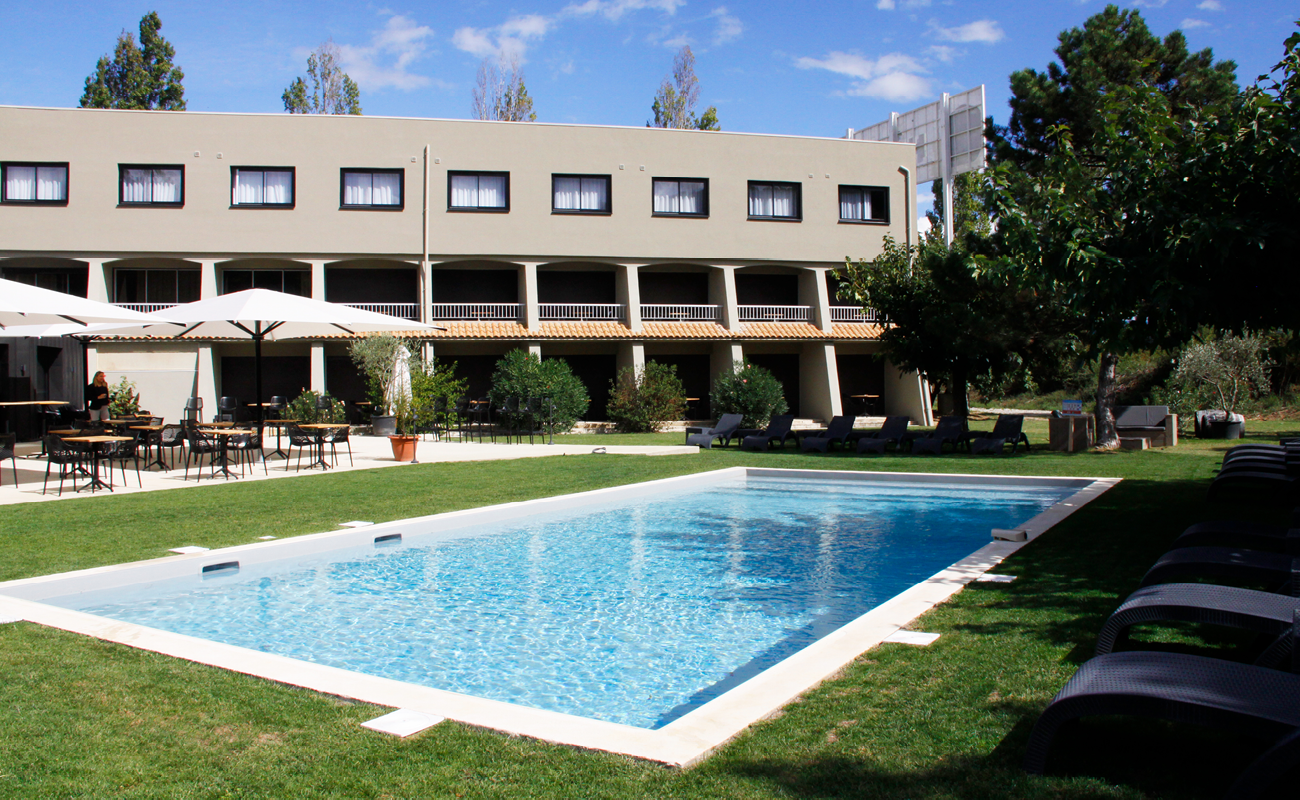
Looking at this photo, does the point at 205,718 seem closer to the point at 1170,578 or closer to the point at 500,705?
the point at 500,705

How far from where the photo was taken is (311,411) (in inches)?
997

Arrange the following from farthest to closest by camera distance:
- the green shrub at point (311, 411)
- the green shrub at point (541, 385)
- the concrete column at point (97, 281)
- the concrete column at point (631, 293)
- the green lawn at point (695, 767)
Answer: the concrete column at point (631, 293), the concrete column at point (97, 281), the green shrub at point (541, 385), the green shrub at point (311, 411), the green lawn at point (695, 767)

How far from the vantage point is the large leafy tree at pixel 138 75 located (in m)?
39.9

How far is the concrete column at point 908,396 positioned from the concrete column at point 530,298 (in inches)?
505

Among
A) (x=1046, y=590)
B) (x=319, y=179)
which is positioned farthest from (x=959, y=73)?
(x=1046, y=590)

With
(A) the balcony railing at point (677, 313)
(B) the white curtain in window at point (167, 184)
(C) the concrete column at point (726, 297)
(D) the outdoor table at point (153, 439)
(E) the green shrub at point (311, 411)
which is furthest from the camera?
(A) the balcony railing at point (677, 313)

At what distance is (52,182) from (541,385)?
55.5ft

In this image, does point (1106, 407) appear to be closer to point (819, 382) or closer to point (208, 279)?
point (819, 382)

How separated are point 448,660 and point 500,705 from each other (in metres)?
2.22

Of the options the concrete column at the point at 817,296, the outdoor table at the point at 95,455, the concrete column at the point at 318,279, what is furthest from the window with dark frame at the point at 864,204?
the outdoor table at the point at 95,455

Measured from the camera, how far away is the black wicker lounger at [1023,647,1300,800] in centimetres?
268

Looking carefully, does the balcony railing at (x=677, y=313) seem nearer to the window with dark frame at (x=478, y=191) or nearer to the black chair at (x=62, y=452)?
the window with dark frame at (x=478, y=191)

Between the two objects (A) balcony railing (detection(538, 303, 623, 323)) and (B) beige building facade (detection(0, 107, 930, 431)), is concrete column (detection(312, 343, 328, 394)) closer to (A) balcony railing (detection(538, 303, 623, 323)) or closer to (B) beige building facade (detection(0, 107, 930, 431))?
(B) beige building facade (detection(0, 107, 930, 431))

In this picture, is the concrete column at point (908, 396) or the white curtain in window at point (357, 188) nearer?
the white curtain in window at point (357, 188)
